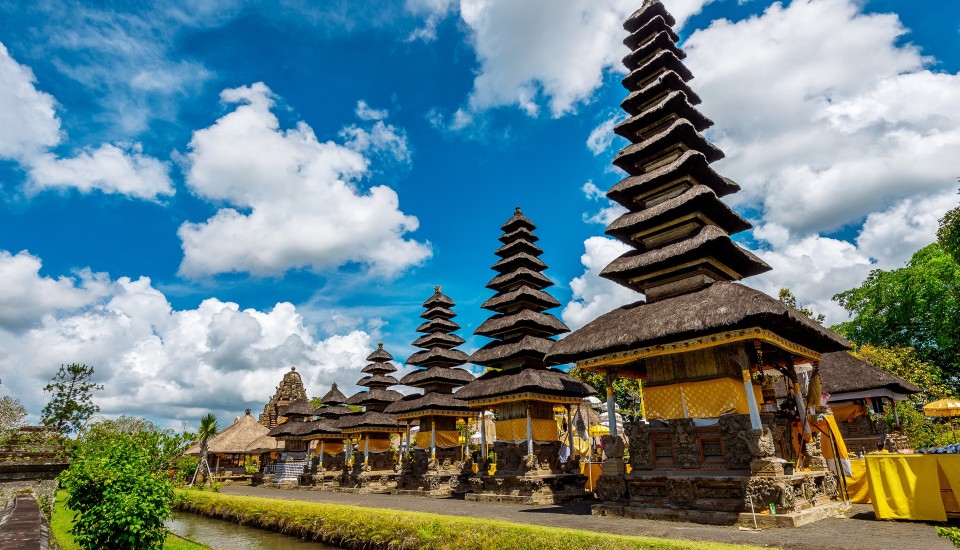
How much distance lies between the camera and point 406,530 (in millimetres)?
11852

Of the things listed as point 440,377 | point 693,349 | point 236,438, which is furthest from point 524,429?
point 236,438

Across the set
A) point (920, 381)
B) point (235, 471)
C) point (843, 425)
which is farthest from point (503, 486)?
point (235, 471)

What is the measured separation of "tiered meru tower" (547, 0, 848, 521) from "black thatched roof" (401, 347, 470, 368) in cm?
1615

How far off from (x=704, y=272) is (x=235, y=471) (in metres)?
47.9

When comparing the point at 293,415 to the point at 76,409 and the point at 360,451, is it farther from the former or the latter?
the point at 76,409

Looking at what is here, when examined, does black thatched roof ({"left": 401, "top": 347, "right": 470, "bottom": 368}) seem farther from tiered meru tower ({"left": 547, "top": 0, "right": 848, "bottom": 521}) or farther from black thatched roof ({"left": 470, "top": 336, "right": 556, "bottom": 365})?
tiered meru tower ({"left": 547, "top": 0, "right": 848, "bottom": 521})

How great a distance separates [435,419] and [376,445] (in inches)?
325

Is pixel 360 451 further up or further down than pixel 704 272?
further down

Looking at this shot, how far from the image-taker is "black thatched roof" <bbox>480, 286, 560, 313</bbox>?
23.8m

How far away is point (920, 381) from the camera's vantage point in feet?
86.1

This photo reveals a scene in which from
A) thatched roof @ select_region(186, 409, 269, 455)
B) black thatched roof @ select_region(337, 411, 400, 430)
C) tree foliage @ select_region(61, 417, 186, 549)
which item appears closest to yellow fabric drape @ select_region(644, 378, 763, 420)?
tree foliage @ select_region(61, 417, 186, 549)

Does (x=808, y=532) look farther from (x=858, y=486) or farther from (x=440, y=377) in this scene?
(x=440, y=377)

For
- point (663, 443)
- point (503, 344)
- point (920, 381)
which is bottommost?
point (663, 443)

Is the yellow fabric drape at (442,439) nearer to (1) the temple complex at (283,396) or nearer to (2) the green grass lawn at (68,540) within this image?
(2) the green grass lawn at (68,540)
